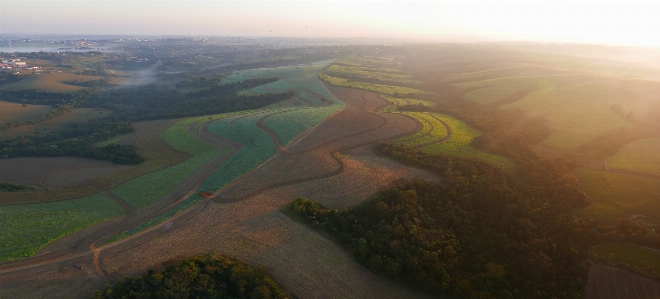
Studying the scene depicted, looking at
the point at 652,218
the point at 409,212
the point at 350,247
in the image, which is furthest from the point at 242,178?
the point at 652,218

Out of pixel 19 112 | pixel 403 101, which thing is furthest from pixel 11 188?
pixel 403 101

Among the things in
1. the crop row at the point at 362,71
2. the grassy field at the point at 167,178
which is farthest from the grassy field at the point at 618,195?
the crop row at the point at 362,71

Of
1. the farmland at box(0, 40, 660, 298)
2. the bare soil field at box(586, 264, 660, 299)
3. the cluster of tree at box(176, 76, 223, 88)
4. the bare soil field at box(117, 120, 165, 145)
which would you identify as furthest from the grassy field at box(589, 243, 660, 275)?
the cluster of tree at box(176, 76, 223, 88)

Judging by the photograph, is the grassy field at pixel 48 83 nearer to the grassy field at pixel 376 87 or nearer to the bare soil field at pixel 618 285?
the grassy field at pixel 376 87

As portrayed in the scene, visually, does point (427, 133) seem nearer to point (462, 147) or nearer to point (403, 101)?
point (462, 147)

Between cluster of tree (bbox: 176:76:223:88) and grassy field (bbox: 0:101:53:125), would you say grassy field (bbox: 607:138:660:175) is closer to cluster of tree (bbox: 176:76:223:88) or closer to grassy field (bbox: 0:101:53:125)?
cluster of tree (bbox: 176:76:223:88)

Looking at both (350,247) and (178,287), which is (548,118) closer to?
(350,247)
